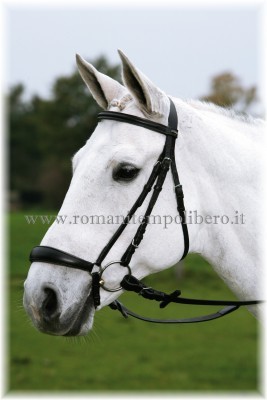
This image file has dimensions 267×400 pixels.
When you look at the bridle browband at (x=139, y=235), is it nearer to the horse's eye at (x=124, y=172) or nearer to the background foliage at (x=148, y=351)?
the horse's eye at (x=124, y=172)

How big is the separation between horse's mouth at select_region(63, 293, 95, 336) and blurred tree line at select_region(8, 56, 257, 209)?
7.09ft

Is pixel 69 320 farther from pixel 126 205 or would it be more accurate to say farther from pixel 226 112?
pixel 226 112

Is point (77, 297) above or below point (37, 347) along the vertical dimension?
above

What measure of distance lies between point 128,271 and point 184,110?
1.37 meters

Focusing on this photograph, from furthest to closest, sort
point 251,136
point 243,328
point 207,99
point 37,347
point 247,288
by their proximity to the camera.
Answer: point 243,328 < point 37,347 < point 207,99 < point 251,136 < point 247,288

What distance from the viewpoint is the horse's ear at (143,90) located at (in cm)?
323

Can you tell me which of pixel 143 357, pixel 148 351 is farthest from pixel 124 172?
pixel 148 351

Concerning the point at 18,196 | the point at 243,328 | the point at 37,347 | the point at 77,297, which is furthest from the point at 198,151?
the point at 18,196

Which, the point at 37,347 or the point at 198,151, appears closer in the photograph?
the point at 198,151

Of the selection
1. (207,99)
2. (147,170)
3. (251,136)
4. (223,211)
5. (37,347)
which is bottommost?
(37,347)

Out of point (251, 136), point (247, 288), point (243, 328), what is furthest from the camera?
point (243, 328)

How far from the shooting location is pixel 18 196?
52219 mm

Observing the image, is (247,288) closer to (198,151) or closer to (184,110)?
(198,151)

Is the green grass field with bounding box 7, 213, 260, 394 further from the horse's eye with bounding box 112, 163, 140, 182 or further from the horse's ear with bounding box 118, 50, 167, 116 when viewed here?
the horse's ear with bounding box 118, 50, 167, 116
